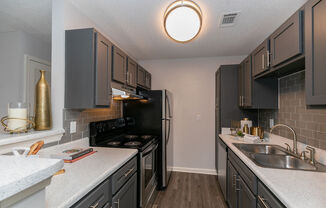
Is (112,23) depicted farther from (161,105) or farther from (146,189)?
(146,189)

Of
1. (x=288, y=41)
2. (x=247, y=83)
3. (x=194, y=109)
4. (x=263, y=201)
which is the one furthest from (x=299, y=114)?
(x=194, y=109)

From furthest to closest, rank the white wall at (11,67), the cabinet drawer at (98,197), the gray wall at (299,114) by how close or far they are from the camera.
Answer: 1. the white wall at (11,67)
2. the gray wall at (299,114)
3. the cabinet drawer at (98,197)

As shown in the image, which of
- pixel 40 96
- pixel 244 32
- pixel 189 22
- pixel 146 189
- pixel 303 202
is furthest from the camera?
pixel 244 32

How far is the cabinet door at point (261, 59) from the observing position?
1680mm

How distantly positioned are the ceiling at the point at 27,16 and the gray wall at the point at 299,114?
2895 millimetres

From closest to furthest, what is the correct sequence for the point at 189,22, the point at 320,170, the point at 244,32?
1. the point at 320,170
2. the point at 189,22
3. the point at 244,32

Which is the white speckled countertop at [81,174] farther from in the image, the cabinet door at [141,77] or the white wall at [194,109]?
the white wall at [194,109]

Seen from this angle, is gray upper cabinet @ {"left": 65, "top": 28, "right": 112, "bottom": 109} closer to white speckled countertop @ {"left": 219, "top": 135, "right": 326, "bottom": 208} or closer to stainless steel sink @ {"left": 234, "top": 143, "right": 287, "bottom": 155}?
white speckled countertop @ {"left": 219, "top": 135, "right": 326, "bottom": 208}

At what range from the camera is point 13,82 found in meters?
2.30

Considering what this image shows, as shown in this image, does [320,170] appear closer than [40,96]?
Yes

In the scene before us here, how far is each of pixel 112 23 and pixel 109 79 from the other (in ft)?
2.83

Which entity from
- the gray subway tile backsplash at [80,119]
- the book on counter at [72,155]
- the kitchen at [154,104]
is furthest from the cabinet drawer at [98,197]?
the gray subway tile backsplash at [80,119]

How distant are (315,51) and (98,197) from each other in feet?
5.73

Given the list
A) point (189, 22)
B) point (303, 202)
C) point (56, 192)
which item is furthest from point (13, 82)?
point (303, 202)
